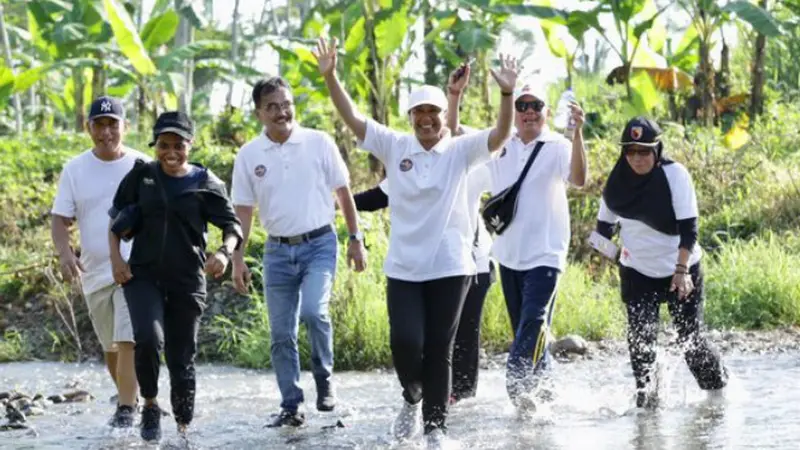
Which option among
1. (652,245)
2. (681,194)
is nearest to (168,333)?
(652,245)

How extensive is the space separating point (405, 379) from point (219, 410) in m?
2.84

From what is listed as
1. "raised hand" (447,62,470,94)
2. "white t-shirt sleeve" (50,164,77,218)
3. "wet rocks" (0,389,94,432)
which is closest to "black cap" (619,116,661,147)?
"raised hand" (447,62,470,94)

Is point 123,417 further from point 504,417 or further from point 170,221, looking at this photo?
point 504,417

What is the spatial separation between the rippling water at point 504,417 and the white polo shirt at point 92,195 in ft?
3.64

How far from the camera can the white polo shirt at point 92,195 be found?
9.02 m

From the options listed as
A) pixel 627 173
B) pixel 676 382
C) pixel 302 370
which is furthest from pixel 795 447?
pixel 302 370

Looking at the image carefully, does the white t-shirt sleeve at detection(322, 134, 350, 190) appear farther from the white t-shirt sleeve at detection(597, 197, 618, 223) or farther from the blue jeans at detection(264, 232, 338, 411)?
the white t-shirt sleeve at detection(597, 197, 618, 223)

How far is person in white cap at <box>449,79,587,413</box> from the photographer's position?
9.07 metres

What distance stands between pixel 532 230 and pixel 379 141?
4.95 ft

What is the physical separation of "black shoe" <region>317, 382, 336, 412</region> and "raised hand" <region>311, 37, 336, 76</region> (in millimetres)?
2358

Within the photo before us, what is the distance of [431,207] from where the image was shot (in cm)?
784

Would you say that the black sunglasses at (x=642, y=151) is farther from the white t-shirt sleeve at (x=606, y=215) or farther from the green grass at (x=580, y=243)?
the green grass at (x=580, y=243)

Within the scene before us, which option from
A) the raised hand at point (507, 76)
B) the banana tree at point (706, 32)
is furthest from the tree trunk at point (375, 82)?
the raised hand at point (507, 76)

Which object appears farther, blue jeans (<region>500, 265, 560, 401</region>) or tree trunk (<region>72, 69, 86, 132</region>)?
tree trunk (<region>72, 69, 86, 132</region>)
